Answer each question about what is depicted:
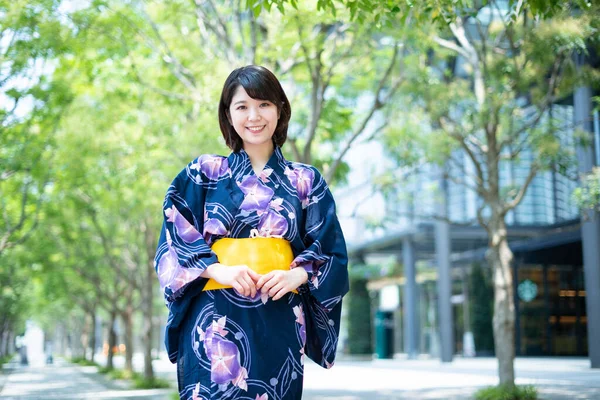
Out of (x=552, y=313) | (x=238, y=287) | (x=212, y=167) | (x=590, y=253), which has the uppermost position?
(x=590, y=253)

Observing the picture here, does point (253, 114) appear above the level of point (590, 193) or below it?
below

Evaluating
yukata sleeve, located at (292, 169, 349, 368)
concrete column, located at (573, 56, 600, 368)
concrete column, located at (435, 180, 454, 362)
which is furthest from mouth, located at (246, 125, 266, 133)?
concrete column, located at (435, 180, 454, 362)

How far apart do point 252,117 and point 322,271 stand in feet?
1.90

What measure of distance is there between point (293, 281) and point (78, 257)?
24171 mm

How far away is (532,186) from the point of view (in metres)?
26.3

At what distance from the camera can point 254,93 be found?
2662 millimetres

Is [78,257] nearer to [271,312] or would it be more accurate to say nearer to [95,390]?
[95,390]

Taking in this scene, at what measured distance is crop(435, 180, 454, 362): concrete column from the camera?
25.5 metres

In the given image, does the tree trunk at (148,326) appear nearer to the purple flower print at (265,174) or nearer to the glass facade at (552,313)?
the glass facade at (552,313)

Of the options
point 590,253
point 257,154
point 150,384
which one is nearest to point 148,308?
point 150,384

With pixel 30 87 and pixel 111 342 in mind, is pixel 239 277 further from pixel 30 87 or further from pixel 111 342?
pixel 111 342

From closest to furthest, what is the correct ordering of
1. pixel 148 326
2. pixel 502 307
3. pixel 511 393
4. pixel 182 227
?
1. pixel 182 227
2. pixel 511 393
3. pixel 502 307
4. pixel 148 326

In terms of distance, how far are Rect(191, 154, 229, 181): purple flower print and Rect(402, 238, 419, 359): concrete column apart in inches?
1113

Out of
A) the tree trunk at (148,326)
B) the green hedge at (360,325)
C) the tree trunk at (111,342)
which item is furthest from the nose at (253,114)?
the green hedge at (360,325)
